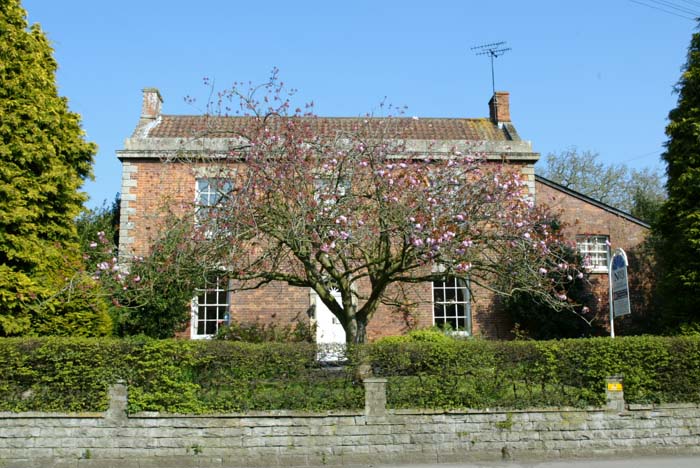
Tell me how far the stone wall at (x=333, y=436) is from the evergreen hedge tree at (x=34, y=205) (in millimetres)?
3186

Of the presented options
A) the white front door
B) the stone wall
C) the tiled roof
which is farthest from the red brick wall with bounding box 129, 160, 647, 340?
the stone wall

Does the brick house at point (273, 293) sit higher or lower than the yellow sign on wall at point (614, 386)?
higher

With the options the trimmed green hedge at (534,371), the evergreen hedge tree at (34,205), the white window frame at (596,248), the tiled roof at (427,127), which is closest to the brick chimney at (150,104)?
the tiled roof at (427,127)

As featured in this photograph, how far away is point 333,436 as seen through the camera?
9195mm

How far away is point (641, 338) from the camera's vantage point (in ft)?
33.1

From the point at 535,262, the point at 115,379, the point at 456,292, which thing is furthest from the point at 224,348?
the point at 456,292

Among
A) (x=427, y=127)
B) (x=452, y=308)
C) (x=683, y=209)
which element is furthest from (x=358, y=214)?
(x=427, y=127)

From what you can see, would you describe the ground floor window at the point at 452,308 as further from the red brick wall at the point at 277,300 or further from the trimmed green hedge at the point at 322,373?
the trimmed green hedge at the point at 322,373

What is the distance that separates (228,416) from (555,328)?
10.2 meters

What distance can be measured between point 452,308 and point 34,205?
11038 mm

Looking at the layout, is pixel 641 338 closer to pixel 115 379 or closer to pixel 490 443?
pixel 490 443

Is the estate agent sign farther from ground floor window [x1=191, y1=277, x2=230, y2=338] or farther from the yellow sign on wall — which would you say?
ground floor window [x1=191, y1=277, x2=230, y2=338]

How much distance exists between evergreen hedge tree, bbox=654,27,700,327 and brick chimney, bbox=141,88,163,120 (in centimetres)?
1516

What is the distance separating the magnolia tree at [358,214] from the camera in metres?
9.90
